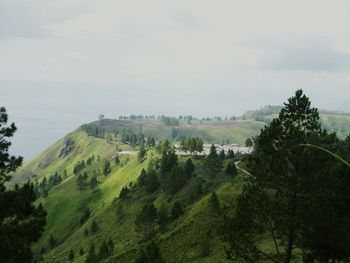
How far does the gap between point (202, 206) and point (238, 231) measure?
7173cm

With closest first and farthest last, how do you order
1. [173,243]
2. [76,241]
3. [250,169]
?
[250,169]
[173,243]
[76,241]

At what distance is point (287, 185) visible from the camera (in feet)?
110

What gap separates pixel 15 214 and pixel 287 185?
21262mm

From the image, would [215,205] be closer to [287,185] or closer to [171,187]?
[171,187]

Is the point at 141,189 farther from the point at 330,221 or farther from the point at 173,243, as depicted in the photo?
the point at 330,221

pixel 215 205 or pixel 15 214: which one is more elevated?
pixel 15 214

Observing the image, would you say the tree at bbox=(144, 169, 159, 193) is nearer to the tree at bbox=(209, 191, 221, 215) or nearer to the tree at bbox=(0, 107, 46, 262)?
the tree at bbox=(209, 191, 221, 215)

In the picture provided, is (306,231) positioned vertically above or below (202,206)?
above

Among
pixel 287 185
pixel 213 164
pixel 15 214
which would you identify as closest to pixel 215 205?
pixel 213 164

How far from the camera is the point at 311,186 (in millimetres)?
32531

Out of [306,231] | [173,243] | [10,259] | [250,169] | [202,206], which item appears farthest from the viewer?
[202,206]

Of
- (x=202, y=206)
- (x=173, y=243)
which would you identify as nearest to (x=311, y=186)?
(x=173, y=243)

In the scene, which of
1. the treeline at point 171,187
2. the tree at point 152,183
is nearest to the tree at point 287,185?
the treeline at point 171,187

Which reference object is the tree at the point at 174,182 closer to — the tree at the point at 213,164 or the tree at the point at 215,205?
the tree at the point at 213,164
